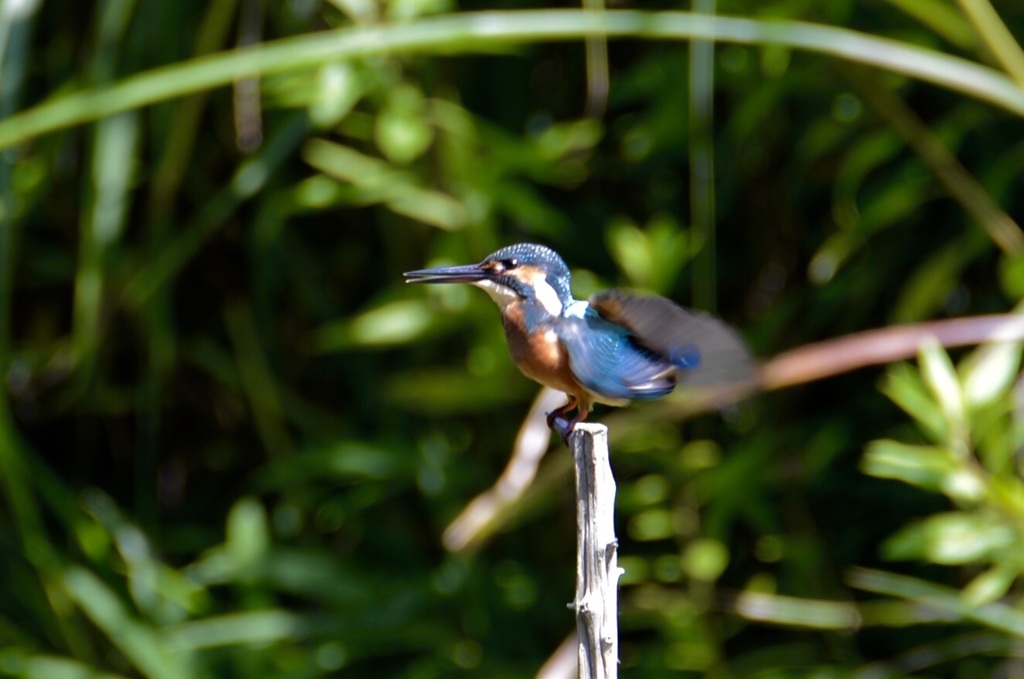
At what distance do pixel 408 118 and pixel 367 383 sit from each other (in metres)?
0.60

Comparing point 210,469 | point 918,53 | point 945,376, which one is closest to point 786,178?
point 918,53

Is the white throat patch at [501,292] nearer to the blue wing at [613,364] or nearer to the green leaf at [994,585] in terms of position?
the blue wing at [613,364]

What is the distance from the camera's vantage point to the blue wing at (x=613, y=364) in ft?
4.44

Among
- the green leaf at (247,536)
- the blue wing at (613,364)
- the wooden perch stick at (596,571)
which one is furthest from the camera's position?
the green leaf at (247,536)

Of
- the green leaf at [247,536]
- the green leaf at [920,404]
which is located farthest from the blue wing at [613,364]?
the green leaf at [247,536]

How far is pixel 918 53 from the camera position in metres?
1.94

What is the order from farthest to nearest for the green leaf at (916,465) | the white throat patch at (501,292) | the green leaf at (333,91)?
1. the green leaf at (333,91)
2. the green leaf at (916,465)
3. the white throat patch at (501,292)

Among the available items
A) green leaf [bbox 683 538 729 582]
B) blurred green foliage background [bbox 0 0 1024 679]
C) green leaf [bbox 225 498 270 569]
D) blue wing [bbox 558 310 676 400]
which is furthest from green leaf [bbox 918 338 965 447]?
green leaf [bbox 225 498 270 569]

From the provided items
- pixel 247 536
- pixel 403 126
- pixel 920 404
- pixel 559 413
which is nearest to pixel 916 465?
pixel 920 404

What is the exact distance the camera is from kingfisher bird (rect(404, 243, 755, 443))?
1285mm

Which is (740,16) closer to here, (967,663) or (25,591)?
(967,663)

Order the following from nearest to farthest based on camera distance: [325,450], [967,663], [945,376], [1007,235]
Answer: [945,376]
[1007,235]
[967,663]
[325,450]

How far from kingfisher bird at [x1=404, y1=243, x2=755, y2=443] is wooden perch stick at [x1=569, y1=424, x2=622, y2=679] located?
0.45ft

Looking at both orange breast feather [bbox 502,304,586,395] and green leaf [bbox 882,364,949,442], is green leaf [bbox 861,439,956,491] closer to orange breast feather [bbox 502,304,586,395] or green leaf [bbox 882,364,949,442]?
green leaf [bbox 882,364,949,442]
